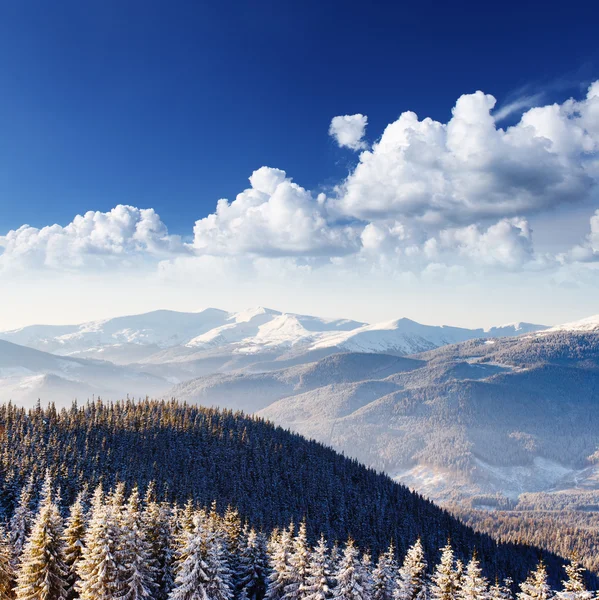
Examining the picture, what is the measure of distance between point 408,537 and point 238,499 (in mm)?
64423

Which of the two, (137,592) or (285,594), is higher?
(137,592)

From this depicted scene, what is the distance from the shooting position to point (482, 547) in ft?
648

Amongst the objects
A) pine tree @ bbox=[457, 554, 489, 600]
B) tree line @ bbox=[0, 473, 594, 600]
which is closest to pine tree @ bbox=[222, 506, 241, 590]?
tree line @ bbox=[0, 473, 594, 600]

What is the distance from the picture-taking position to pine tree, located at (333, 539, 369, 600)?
62469 mm

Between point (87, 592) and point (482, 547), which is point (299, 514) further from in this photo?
point (87, 592)

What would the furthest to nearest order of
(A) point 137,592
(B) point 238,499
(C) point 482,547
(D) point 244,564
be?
(C) point 482,547, (B) point 238,499, (D) point 244,564, (A) point 137,592

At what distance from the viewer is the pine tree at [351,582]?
62469 mm

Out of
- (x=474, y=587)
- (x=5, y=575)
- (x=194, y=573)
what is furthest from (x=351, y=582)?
(x=5, y=575)

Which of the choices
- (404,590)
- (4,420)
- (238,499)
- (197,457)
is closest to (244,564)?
(404,590)

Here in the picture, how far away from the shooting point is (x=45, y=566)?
57.2 m

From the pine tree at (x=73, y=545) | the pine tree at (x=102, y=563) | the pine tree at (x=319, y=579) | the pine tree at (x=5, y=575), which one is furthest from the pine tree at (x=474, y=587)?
the pine tree at (x=5, y=575)

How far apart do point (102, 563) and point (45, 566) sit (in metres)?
8.10

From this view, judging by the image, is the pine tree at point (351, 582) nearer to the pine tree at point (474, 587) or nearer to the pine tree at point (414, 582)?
the pine tree at point (414, 582)

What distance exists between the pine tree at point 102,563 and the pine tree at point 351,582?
26.0 metres
